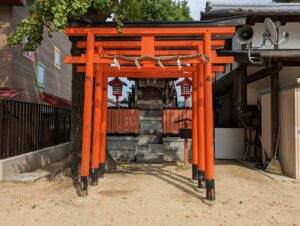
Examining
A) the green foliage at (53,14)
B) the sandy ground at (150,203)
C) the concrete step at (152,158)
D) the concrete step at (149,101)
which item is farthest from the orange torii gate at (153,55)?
the concrete step at (149,101)

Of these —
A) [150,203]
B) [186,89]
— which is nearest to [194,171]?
[150,203]

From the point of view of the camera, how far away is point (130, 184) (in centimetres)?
643

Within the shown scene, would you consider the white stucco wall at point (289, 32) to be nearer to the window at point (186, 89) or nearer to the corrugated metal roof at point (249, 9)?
the corrugated metal roof at point (249, 9)

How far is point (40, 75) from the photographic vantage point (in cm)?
1232

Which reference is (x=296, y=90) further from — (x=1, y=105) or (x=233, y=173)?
(x=1, y=105)

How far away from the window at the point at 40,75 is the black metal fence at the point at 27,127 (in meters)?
2.08

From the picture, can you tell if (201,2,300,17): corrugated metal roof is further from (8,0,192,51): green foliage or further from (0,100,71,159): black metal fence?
(0,100,71,159): black metal fence

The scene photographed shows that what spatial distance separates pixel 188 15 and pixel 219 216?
17.4 m

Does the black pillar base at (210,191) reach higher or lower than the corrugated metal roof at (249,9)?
lower

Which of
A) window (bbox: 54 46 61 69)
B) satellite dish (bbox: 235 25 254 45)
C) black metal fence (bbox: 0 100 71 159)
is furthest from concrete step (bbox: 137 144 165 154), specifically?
window (bbox: 54 46 61 69)

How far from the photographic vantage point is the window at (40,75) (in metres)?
11.9

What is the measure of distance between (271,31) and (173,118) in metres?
5.01

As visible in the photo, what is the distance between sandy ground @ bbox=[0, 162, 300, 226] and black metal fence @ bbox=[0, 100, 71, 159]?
1.47 metres

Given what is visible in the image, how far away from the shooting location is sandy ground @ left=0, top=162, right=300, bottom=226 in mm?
4215
